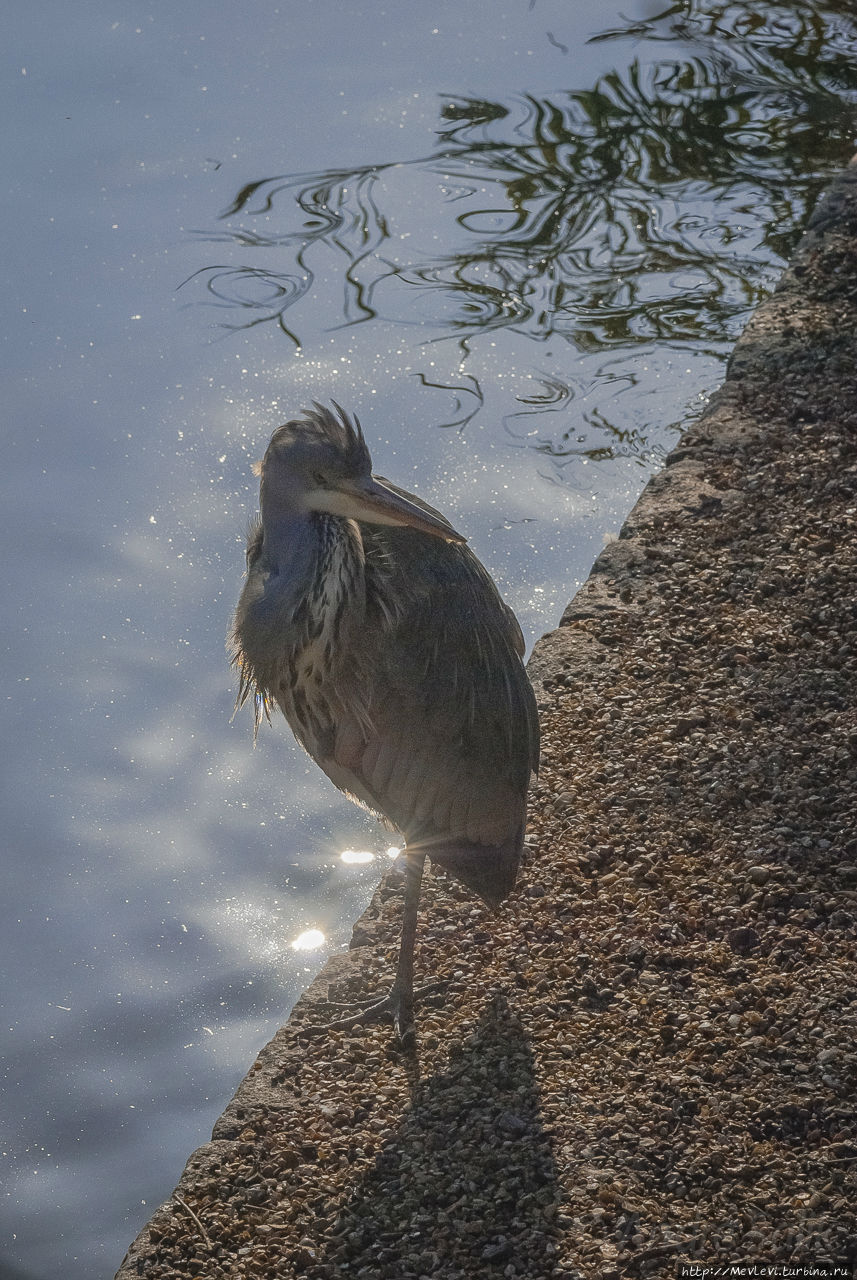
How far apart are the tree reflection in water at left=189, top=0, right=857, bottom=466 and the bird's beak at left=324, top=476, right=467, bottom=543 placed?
2832 millimetres

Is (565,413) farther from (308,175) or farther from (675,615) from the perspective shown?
(308,175)

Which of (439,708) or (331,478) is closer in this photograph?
(331,478)

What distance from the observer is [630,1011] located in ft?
11.2

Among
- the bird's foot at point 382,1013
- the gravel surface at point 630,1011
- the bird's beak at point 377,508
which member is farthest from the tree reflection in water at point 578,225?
the bird's foot at point 382,1013

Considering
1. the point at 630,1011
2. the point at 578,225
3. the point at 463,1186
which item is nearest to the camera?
→ the point at 463,1186

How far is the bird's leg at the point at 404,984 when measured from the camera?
361 centimetres

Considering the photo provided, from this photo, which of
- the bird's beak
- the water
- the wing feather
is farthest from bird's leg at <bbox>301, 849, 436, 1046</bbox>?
the bird's beak

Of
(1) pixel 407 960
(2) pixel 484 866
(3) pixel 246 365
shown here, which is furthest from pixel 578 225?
(1) pixel 407 960

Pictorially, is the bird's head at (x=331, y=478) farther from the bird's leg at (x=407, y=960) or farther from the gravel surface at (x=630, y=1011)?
the gravel surface at (x=630, y=1011)

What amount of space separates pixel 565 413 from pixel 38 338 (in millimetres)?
2849

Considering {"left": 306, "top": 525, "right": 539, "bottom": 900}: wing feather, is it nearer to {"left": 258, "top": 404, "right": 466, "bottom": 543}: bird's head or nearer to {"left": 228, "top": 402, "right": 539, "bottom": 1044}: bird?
{"left": 228, "top": 402, "right": 539, "bottom": 1044}: bird

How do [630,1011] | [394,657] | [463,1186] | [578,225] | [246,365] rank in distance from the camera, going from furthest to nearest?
[578,225], [246,365], [394,657], [630,1011], [463,1186]

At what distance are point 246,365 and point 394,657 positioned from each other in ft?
12.0

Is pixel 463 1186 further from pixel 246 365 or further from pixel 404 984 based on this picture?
pixel 246 365
